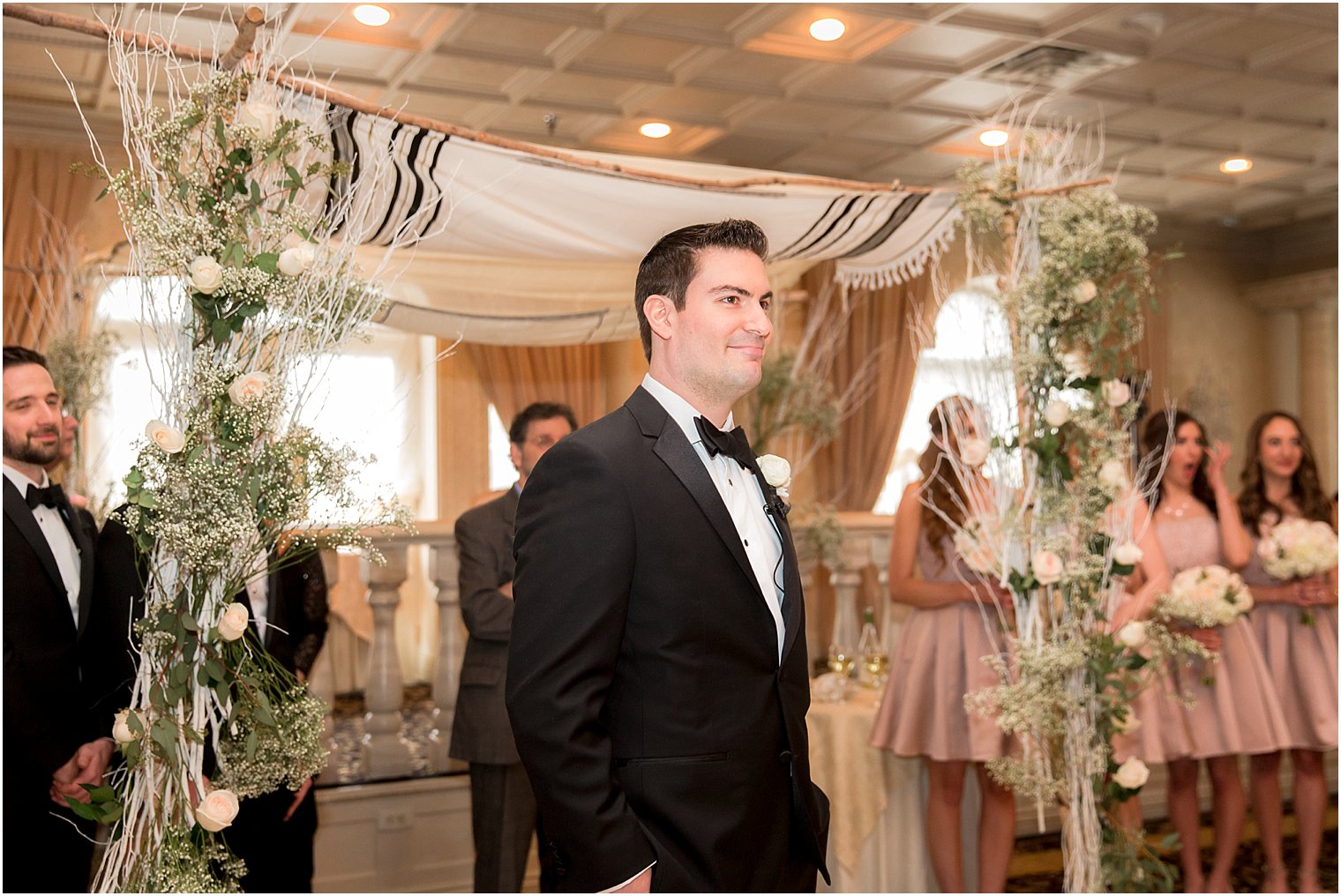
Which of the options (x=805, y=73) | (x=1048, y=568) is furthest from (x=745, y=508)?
(x=805, y=73)

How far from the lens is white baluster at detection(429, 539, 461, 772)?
5.04 metres

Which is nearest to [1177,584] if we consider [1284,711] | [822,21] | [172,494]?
[1284,711]

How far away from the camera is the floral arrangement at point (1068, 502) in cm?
360

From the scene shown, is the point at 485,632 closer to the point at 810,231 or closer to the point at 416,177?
the point at 416,177

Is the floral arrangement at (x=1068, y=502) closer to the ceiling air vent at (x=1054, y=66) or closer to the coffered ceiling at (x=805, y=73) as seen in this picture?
the coffered ceiling at (x=805, y=73)

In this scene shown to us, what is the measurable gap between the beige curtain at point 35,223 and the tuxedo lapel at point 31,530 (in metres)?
3.77

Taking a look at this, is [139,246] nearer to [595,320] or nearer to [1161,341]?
[595,320]

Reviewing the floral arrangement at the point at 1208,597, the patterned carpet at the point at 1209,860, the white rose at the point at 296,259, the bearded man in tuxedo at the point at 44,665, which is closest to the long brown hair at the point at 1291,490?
the floral arrangement at the point at 1208,597

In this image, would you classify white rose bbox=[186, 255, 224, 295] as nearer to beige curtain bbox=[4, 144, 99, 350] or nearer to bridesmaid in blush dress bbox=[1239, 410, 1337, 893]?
bridesmaid in blush dress bbox=[1239, 410, 1337, 893]

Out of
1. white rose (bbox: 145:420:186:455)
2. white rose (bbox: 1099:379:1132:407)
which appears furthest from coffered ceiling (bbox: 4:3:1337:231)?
white rose (bbox: 145:420:186:455)

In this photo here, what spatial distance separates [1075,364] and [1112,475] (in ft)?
1.22

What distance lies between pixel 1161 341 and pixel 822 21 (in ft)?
19.5

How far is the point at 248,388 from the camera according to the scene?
2.49 meters

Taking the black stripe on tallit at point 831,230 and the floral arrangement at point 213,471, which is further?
the black stripe on tallit at point 831,230
